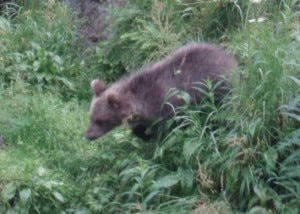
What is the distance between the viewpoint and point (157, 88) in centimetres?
757

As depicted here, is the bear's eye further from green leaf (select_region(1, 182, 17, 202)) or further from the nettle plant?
the nettle plant

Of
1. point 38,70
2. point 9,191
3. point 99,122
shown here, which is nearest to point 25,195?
point 9,191

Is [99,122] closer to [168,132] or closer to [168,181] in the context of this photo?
[168,132]

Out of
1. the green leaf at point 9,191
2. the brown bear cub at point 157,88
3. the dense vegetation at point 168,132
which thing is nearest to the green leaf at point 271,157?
the dense vegetation at point 168,132

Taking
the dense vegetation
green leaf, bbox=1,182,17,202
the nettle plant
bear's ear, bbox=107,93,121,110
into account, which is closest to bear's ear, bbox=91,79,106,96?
bear's ear, bbox=107,93,121,110

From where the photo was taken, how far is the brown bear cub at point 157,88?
746 centimetres

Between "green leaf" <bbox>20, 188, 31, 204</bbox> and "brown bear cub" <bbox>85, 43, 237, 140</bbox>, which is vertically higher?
"brown bear cub" <bbox>85, 43, 237, 140</bbox>

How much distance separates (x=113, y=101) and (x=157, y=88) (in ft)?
1.36

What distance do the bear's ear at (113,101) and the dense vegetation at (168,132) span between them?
0.29 metres

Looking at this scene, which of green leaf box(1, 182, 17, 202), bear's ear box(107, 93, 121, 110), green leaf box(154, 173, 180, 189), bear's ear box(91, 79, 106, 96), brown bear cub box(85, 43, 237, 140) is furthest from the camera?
bear's ear box(91, 79, 106, 96)

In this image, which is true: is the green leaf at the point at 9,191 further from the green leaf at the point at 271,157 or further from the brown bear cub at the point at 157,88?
the green leaf at the point at 271,157

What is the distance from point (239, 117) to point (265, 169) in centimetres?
50

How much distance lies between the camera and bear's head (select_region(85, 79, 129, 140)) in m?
7.68

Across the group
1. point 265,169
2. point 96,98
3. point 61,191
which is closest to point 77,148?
point 96,98
